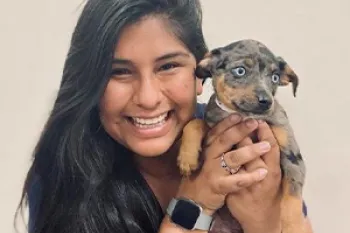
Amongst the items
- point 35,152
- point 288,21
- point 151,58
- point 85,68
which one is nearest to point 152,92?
point 151,58

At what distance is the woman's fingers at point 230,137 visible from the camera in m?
1.23

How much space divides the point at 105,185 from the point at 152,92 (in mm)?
318

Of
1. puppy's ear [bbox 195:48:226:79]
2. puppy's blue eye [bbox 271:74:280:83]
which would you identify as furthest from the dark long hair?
puppy's blue eye [bbox 271:74:280:83]

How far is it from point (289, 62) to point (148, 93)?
0.80 metres

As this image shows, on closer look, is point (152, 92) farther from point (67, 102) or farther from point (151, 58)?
point (67, 102)

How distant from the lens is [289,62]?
6.24ft

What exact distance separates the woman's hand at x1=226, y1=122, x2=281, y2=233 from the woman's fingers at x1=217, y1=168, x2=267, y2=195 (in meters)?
0.01

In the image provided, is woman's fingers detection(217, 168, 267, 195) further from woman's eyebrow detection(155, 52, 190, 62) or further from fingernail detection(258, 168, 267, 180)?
woman's eyebrow detection(155, 52, 190, 62)

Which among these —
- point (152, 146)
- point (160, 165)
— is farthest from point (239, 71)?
point (160, 165)

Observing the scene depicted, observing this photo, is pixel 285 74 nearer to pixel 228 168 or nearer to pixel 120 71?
pixel 228 168

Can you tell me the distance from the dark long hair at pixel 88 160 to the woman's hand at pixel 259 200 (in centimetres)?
23

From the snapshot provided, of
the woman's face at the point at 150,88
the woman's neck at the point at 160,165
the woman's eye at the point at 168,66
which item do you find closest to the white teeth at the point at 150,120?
the woman's face at the point at 150,88

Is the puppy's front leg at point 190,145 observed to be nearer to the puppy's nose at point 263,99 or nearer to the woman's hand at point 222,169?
the woman's hand at point 222,169

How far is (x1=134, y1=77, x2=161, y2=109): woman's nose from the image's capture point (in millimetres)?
1227
